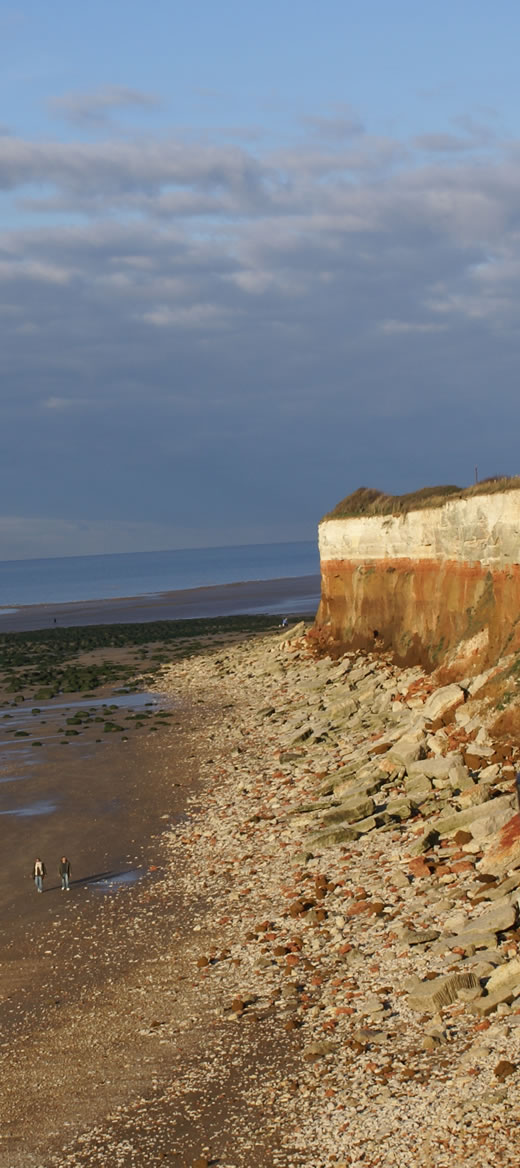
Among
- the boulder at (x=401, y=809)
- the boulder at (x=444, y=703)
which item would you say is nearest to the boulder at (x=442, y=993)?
the boulder at (x=401, y=809)

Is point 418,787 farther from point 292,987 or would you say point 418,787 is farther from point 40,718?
point 40,718

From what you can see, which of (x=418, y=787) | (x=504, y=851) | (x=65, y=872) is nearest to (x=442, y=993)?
(x=504, y=851)

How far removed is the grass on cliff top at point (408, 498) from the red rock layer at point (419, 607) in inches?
84.1

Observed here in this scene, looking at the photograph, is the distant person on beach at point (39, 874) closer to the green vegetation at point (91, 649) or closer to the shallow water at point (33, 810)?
the shallow water at point (33, 810)

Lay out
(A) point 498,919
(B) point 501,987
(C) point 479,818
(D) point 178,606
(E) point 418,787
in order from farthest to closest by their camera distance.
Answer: (D) point 178,606
(E) point 418,787
(C) point 479,818
(A) point 498,919
(B) point 501,987

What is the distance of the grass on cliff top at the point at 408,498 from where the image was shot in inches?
1224

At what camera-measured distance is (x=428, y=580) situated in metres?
37.7

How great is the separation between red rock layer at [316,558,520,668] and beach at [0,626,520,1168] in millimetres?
3871

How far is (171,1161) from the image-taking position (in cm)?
1158

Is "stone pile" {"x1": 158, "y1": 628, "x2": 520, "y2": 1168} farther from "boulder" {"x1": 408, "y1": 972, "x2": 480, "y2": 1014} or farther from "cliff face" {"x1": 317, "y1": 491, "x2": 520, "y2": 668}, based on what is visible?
"cliff face" {"x1": 317, "y1": 491, "x2": 520, "y2": 668}

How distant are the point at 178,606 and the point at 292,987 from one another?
354ft

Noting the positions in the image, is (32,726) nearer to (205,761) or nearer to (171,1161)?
(205,761)

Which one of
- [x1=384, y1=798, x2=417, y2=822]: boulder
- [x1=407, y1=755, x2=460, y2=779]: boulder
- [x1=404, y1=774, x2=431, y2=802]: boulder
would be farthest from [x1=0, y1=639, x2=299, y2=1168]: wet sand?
[x1=407, y1=755, x2=460, y2=779]: boulder

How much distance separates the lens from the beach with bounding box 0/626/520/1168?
11719mm
